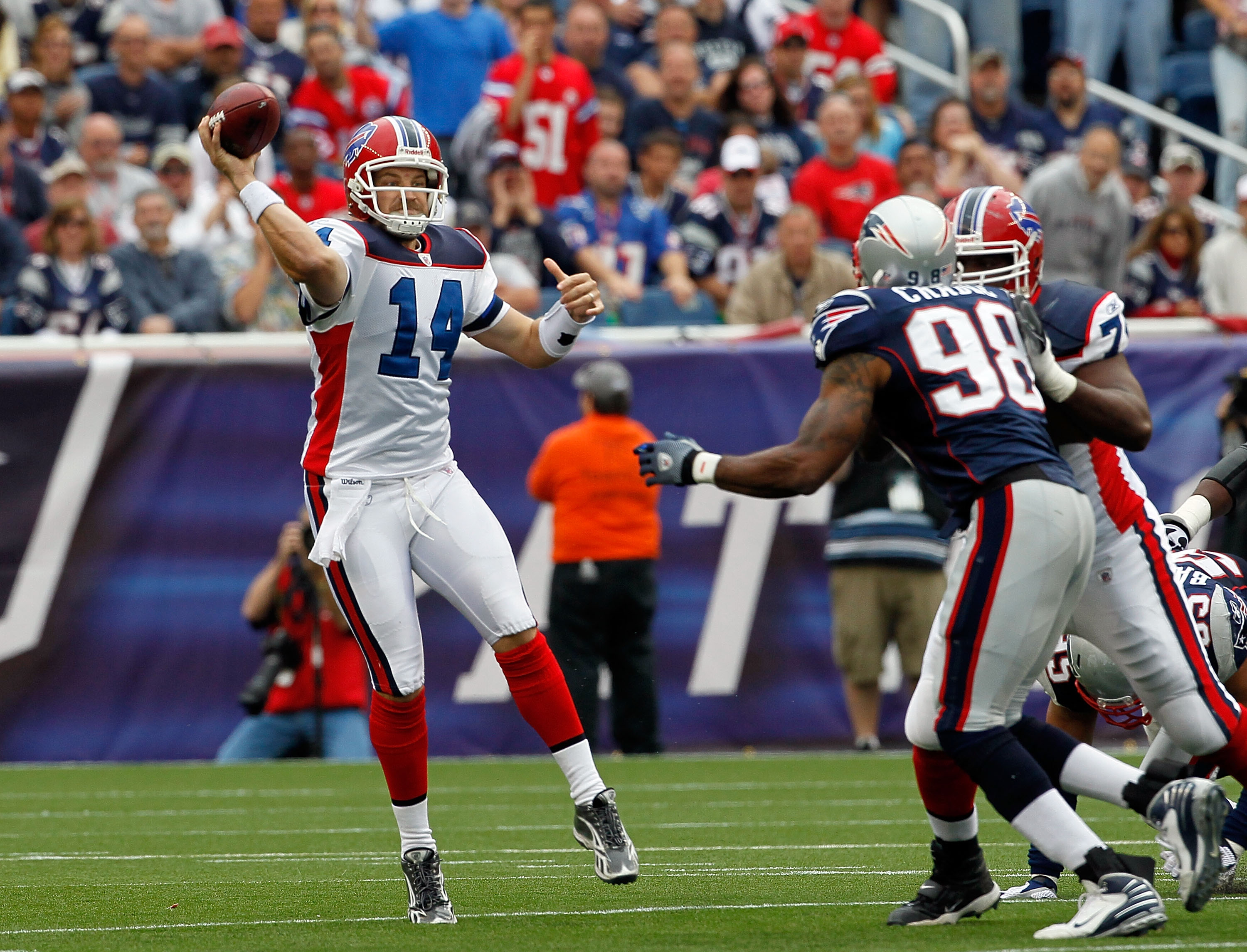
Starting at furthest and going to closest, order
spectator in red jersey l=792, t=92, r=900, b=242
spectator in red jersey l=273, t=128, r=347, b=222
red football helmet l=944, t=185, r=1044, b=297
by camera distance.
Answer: spectator in red jersey l=792, t=92, r=900, b=242, spectator in red jersey l=273, t=128, r=347, b=222, red football helmet l=944, t=185, r=1044, b=297

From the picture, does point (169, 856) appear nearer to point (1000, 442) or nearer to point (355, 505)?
point (355, 505)

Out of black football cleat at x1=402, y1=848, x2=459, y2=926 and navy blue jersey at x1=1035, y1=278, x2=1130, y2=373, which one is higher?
navy blue jersey at x1=1035, y1=278, x2=1130, y2=373

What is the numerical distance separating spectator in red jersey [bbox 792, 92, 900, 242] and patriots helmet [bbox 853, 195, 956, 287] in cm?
699

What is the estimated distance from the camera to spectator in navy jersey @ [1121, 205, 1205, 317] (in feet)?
36.0

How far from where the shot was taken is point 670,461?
13.5 ft

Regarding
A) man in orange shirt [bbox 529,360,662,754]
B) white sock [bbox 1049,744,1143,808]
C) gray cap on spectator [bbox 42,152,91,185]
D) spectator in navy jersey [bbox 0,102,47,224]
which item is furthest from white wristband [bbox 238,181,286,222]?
spectator in navy jersey [bbox 0,102,47,224]

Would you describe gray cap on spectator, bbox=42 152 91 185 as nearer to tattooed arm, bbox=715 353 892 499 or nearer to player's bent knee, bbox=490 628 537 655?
player's bent knee, bbox=490 628 537 655

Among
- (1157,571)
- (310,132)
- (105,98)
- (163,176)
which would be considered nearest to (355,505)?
(1157,571)

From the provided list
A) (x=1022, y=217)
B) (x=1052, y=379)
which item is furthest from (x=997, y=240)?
(x=1052, y=379)

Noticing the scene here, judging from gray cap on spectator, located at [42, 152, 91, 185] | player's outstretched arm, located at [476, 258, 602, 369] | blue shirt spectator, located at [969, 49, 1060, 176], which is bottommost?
gray cap on spectator, located at [42, 152, 91, 185]

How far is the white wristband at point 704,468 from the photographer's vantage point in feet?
13.4

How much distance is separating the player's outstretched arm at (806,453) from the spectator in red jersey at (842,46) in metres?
9.70

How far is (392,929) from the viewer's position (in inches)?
170

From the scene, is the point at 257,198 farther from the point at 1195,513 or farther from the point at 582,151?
the point at 582,151
